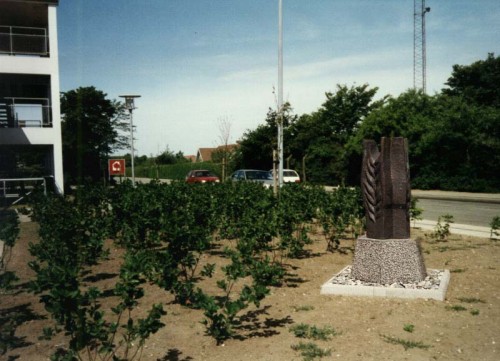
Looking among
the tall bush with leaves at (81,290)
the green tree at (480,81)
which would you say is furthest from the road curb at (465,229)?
the green tree at (480,81)

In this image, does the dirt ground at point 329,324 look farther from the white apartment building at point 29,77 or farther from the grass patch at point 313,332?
the white apartment building at point 29,77

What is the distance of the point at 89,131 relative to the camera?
44.3 meters

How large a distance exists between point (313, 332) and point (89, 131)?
43.2 m

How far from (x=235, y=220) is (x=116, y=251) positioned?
2637mm

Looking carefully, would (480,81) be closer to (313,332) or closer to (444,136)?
(444,136)

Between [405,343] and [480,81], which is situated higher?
[480,81]

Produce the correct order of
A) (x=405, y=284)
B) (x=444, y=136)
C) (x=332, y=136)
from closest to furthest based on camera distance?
1. (x=405, y=284)
2. (x=444, y=136)
3. (x=332, y=136)

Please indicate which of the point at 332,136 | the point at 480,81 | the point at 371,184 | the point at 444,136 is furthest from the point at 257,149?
the point at 371,184

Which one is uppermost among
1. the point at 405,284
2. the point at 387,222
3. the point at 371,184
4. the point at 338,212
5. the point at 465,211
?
the point at 371,184

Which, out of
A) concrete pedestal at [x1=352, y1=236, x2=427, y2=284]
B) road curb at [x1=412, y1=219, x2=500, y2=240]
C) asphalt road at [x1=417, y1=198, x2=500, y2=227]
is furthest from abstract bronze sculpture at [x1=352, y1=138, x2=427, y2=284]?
asphalt road at [x1=417, y1=198, x2=500, y2=227]

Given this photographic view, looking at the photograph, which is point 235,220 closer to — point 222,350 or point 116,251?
point 116,251

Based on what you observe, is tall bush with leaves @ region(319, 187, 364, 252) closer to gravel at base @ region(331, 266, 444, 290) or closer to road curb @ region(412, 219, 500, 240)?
gravel at base @ region(331, 266, 444, 290)

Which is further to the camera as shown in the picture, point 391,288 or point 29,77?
point 29,77

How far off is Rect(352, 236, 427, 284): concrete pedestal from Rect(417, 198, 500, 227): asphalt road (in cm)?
806
